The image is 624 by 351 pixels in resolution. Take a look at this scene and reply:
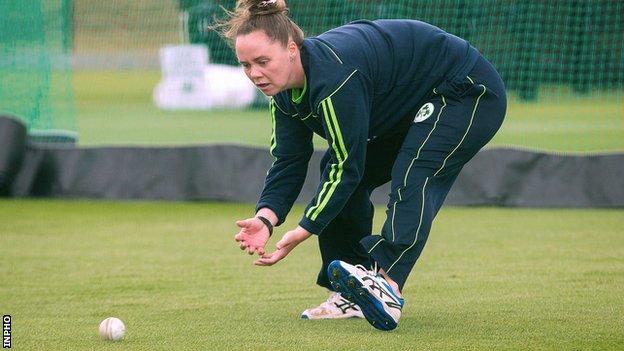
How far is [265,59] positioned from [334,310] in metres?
1.16

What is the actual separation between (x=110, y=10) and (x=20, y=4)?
5.89ft

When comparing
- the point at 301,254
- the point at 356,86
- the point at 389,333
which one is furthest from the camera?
the point at 301,254

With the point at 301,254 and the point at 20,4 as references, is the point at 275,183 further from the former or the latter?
the point at 20,4

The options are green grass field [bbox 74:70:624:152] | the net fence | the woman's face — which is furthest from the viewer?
green grass field [bbox 74:70:624:152]

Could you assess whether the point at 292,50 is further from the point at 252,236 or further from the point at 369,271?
the point at 369,271

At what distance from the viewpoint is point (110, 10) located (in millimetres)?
10914

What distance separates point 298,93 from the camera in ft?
12.1

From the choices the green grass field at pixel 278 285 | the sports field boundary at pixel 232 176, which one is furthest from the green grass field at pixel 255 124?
the green grass field at pixel 278 285

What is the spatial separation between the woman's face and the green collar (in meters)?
0.06

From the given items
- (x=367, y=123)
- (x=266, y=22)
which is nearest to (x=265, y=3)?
(x=266, y=22)

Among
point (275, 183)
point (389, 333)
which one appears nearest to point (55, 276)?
point (275, 183)

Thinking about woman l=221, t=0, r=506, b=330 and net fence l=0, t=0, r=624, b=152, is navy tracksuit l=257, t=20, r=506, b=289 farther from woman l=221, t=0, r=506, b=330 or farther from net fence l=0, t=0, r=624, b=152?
net fence l=0, t=0, r=624, b=152

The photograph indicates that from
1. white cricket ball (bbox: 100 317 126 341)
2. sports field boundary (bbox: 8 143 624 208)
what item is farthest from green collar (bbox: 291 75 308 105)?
sports field boundary (bbox: 8 143 624 208)

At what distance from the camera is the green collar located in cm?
365
